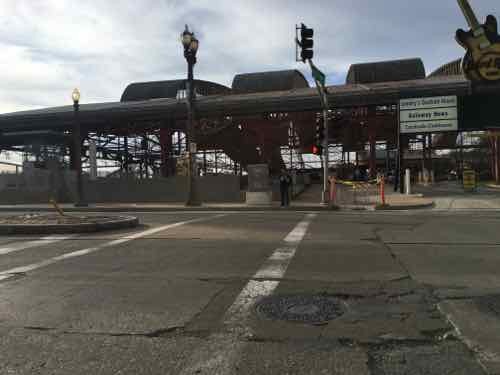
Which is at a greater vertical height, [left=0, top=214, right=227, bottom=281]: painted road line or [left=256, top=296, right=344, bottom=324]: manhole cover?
[left=0, top=214, right=227, bottom=281]: painted road line

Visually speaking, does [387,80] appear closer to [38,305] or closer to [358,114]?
[358,114]

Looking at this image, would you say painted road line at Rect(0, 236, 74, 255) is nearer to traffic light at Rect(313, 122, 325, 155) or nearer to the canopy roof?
traffic light at Rect(313, 122, 325, 155)

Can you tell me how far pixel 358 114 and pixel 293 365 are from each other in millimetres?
34317

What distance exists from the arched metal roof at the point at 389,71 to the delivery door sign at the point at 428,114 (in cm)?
1218

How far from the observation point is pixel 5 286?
599cm

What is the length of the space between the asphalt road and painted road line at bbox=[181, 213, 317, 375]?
0.02 metres

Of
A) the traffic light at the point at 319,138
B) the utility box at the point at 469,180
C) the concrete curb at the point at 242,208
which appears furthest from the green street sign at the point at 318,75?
the utility box at the point at 469,180

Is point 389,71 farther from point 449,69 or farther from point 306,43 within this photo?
point 306,43

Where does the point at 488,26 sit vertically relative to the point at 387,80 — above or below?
below

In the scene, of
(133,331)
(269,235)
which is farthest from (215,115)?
(133,331)

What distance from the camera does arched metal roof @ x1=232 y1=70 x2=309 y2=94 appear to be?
40375mm

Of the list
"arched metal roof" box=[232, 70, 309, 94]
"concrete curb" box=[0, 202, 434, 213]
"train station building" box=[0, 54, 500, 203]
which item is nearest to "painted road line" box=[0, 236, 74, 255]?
"concrete curb" box=[0, 202, 434, 213]

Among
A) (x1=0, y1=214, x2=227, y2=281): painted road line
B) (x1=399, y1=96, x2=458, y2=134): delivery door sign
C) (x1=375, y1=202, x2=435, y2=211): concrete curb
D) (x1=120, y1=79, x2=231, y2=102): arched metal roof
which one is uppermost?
(x1=120, y1=79, x2=231, y2=102): arched metal roof

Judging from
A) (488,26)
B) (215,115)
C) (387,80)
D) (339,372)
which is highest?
(387,80)
